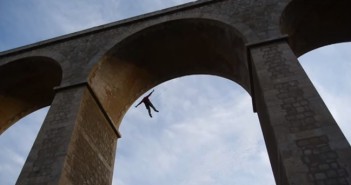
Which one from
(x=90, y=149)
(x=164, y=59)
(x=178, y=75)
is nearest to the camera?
(x=90, y=149)

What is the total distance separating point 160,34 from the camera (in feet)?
33.6

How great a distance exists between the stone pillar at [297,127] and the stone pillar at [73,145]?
4408 millimetres

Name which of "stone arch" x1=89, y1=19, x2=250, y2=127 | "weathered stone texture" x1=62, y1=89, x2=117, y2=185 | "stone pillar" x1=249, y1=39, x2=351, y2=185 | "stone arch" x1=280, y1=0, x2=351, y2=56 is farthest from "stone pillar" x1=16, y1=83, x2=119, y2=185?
"stone arch" x1=280, y1=0, x2=351, y2=56

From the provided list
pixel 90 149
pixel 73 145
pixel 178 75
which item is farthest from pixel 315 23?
pixel 73 145

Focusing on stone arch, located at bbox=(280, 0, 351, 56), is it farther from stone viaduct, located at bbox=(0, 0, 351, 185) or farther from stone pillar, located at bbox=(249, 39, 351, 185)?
stone pillar, located at bbox=(249, 39, 351, 185)

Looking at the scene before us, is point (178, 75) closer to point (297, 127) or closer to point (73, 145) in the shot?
point (73, 145)

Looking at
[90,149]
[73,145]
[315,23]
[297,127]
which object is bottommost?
[297,127]

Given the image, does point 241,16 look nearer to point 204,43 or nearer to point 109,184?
point 204,43

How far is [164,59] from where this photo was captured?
10.8 m

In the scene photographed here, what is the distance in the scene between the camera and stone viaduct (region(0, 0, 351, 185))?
5816 mm

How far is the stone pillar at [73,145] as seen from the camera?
22.4 ft

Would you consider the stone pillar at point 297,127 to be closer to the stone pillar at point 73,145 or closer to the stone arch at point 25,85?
the stone pillar at point 73,145

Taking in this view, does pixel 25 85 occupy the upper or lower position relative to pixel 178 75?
lower

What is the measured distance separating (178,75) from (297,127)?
609 centimetres
